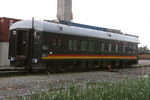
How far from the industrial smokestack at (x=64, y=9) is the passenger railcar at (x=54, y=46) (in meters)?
25.1

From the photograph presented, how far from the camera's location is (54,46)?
15.9 metres

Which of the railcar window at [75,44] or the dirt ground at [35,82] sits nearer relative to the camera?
the dirt ground at [35,82]

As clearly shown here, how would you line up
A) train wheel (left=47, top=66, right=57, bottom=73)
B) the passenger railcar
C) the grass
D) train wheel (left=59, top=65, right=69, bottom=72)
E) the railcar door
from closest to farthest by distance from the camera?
the grass
the passenger railcar
the railcar door
train wheel (left=47, top=66, right=57, bottom=73)
train wheel (left=59, top=65, right=69, bottom=72)

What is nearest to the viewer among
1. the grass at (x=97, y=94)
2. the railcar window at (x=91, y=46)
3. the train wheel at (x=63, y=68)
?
the grass at (x=97, y=94)

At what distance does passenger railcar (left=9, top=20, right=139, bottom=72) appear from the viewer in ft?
50.5

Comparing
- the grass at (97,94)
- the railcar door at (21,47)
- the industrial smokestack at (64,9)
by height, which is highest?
the industrial smokestack at (64,9)

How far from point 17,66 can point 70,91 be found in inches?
437

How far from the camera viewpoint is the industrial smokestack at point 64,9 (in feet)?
148

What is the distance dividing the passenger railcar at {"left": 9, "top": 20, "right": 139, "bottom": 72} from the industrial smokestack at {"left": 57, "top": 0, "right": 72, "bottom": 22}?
82.4 ft

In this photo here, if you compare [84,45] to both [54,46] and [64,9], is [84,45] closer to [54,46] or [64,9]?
[54,46]

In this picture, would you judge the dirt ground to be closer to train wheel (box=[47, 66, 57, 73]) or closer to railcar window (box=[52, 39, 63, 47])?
train wheel (box=[47, 66, 57, 73])

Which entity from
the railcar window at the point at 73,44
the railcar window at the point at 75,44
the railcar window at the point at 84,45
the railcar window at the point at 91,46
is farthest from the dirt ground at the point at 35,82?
the railcar window at the point at 91,46

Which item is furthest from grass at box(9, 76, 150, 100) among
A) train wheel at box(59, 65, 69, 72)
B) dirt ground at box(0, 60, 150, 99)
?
train wheel at box(59, 65, 69, 72)

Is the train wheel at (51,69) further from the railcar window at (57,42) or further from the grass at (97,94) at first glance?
the grass at (97,94)
